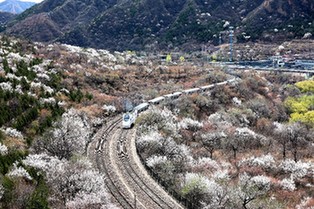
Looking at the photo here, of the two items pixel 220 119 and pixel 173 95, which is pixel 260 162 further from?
pixel 173 95

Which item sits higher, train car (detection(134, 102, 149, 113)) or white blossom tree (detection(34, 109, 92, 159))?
white blossom tree (detection(34, 109, 92, 159))

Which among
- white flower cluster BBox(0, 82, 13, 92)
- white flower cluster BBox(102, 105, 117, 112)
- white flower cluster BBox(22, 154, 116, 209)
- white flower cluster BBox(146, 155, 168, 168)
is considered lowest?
white flower cluster BBox(146, 155, 168, 168)

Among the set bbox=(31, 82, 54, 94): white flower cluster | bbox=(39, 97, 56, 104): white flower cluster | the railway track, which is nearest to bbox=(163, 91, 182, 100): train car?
the railway track

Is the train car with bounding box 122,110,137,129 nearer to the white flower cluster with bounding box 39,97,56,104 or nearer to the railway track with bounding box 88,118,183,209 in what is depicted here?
the railway track with bounding box 88,118,183,209

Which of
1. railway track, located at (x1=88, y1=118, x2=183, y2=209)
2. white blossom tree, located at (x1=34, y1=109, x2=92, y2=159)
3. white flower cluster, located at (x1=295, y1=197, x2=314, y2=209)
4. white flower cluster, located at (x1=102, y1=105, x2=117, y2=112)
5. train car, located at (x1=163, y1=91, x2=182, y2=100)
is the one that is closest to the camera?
railway track, located at (x1=88, y1=118, x2=183, y2=209)

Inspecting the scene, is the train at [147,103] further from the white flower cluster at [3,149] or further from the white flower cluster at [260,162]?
the white flower cluster at [3,149]

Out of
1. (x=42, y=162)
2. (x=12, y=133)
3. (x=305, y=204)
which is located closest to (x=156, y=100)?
(x=12, y=133)

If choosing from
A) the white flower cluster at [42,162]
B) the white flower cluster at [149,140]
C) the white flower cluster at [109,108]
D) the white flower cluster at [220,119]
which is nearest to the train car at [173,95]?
the white flower cluster at [220,119]
